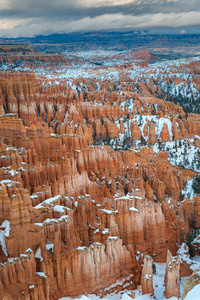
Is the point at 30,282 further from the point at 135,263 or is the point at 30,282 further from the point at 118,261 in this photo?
the point at 135,263

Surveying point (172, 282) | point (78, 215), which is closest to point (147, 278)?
point (172, 282)

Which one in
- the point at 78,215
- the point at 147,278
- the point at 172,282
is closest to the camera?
the point at 172,282

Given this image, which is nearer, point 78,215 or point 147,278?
point 147,278

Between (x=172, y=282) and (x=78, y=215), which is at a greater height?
(x=78, y=215)

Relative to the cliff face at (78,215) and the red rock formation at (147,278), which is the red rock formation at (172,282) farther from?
the red rock formation at (147,278)

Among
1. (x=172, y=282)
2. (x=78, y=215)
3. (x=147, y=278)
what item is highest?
(x=78, y=215)

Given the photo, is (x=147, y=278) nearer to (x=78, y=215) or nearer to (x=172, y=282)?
(x=172, y=282)

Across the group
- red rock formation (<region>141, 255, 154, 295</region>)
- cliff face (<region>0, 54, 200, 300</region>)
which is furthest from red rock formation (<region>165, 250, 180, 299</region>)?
red rock formation (<region>141, 255, 154, 295</region>)

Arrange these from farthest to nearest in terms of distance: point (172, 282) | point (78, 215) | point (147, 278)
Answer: point (78, 215) → point (147, 278) → point (172, 282)

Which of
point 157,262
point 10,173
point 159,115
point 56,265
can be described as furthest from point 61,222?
point 159,115

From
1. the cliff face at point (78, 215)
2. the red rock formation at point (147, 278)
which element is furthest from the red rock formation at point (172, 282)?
the red rock formation at point (147, 278)

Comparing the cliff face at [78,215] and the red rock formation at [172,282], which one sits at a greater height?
the cliff face at [78,215]

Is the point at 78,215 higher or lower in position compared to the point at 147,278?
higher
